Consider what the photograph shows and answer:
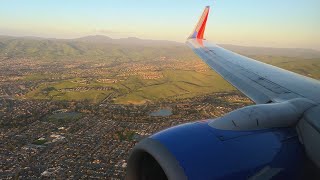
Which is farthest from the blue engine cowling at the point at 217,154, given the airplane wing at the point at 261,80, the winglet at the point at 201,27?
the winglet at the point at 201,27

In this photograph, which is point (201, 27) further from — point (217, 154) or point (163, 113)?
point (163, 113)

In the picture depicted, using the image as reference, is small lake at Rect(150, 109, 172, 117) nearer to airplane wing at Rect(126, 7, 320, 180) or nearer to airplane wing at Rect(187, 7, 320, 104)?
airplane wing at Rect(187, 7, 320, 104)

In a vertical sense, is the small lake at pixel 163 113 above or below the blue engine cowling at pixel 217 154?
below

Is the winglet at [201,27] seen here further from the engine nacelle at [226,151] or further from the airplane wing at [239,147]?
the engine nacelle at [226,151]

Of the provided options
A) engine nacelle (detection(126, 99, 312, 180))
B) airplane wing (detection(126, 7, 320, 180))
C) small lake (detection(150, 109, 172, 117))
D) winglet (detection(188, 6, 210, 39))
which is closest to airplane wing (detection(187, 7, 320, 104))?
airplane wing (detection(126, 7, 320, 180))

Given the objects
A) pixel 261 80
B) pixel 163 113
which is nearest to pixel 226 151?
pixel 261 80

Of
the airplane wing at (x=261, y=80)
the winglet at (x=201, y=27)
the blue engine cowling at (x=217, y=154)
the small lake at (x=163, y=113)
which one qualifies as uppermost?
the winglet at (x=201, y=27)
